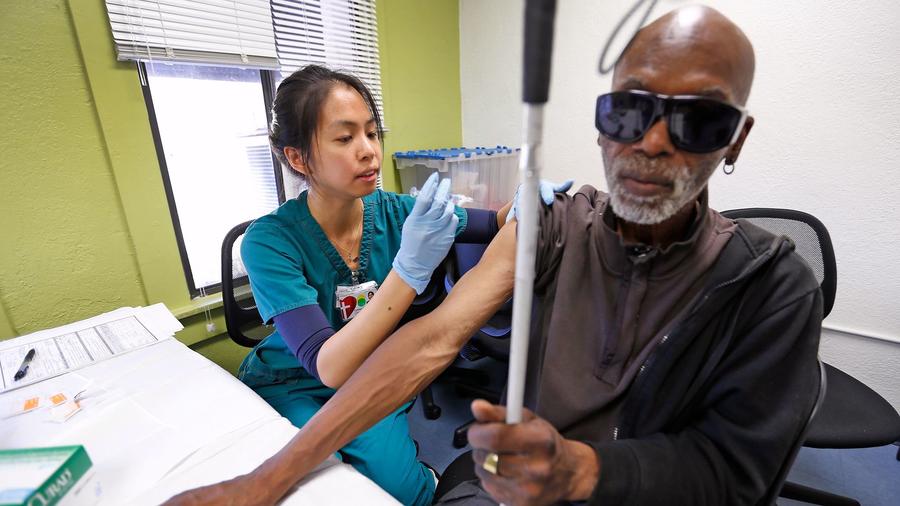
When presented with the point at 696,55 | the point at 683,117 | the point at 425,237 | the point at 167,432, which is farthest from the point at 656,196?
the point at 167,432

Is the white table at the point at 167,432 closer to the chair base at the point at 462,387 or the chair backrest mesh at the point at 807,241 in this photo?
the chair base at the point at 462,387

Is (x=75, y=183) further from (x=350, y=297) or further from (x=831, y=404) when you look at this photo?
(x=831, y=404)

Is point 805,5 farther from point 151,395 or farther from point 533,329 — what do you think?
point 151,395

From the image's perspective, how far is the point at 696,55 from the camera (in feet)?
2.12

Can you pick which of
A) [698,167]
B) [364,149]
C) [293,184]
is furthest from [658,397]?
[293,184]

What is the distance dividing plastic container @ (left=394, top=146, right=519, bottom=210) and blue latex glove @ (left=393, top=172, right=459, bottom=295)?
986 millimetres

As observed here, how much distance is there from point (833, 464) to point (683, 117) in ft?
6.47

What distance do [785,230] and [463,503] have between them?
147cm

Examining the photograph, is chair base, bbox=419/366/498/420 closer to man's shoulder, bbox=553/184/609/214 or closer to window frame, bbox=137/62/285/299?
window frame, bbox=137/62/285/299

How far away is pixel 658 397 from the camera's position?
0.72 m

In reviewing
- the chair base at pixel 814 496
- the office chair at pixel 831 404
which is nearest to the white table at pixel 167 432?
the office chair at pixel 831 404

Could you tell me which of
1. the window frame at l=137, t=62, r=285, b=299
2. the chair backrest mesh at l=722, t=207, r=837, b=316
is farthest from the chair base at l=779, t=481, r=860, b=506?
the window frame at l=137, t=62, r=285, b=299

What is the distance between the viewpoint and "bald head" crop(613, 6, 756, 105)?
0.65 m

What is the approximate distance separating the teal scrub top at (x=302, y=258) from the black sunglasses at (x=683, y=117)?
719 millimetres
